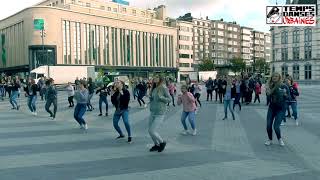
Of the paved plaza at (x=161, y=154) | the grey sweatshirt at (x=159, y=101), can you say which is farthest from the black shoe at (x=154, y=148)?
the grey sweatshirt at (x=159, y=101)

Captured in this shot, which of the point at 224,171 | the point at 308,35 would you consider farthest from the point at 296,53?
the point at 224,171

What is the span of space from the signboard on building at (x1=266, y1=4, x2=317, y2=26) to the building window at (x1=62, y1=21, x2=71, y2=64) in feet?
208

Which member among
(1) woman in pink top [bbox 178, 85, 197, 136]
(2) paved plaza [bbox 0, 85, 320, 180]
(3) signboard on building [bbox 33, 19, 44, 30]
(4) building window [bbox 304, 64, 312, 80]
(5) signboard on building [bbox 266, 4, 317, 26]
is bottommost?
(2) paved plaza [bbox 0, 85, 320, 180]

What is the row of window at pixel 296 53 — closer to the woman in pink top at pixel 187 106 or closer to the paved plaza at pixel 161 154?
the paved plaza at pixel 161 154

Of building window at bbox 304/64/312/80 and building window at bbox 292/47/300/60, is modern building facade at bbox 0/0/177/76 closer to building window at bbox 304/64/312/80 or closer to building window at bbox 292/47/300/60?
building window at bbox 292/47/300/60

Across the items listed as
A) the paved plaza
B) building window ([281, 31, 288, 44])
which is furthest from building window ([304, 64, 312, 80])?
the paved plaza

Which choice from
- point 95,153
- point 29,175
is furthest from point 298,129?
point 29,175

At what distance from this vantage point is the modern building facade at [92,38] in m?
83.8

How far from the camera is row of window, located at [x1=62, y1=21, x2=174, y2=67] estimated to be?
297ft

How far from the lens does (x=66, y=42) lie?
87.9 metres

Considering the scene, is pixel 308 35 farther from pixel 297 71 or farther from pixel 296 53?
pixel 297 71

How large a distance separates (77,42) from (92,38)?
422 cm

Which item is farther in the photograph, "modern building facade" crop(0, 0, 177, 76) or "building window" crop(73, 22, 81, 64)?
"building window" crop(73, 22, 81, 64)

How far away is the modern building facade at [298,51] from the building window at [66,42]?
4189 cm
